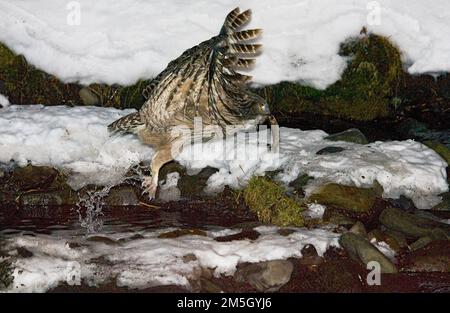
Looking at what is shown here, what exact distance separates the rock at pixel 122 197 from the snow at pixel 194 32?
2387 millimetres

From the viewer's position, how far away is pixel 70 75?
8.80m

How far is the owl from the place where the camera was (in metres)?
5.83

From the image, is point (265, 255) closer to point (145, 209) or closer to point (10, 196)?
point (145, 209)

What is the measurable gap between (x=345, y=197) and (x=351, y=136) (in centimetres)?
157

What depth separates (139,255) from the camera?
212 inches

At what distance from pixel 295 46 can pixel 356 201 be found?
3.27 metres

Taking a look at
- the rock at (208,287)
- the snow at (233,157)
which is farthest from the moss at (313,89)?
the rock at (208,287)

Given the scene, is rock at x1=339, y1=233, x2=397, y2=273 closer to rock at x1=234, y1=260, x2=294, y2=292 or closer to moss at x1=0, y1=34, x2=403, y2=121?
rock at x1=234, y1=260, x2=294, y2=292

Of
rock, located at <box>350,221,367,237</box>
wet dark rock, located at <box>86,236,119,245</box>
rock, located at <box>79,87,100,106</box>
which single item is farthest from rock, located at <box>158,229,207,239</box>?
rock, located at <box>79,87,100,106</box>

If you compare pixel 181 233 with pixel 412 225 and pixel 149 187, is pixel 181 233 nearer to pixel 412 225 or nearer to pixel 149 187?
pixel 149 187

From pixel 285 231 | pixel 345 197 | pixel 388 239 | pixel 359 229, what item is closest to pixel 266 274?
pixel 285 231

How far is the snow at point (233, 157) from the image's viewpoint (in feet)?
23.5

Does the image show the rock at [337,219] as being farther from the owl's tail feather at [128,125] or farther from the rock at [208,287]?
the owl's tail feather at [128,125]

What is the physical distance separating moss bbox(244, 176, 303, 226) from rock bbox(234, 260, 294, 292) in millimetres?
994
